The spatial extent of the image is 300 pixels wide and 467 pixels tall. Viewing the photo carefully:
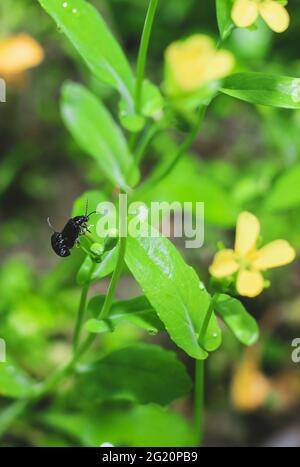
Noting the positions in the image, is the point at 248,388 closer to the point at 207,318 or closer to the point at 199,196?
the point at 199,196

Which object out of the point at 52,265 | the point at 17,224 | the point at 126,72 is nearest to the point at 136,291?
the point at 52,265

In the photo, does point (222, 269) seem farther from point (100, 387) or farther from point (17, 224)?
point (17, 224)

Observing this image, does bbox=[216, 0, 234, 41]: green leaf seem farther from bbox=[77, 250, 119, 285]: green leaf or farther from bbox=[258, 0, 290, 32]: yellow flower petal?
bbox=[77, 250, 119, 285]: green leaf

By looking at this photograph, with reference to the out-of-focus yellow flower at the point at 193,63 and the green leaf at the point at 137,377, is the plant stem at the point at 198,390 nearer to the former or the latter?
the green leaf at the point at 137,377

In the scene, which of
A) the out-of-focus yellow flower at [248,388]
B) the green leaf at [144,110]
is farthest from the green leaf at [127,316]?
the out-of-focus yellow flower at [248,388]

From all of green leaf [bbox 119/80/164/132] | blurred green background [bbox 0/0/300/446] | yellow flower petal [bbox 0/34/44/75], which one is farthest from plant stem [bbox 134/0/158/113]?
yellow flower petal [bbox 0/34/44/75]

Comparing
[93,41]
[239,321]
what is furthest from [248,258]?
[93,41]
